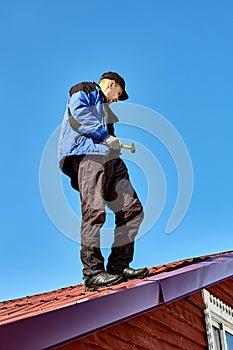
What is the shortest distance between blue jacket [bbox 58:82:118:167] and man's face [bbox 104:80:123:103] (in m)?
0.09

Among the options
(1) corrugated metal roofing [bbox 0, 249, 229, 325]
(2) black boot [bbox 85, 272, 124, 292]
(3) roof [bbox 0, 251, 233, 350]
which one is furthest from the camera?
(2) black boot [bbox 85, 272, 124, 292]

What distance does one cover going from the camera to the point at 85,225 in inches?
129

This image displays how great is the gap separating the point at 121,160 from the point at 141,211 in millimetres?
419

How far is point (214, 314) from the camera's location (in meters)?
4.88

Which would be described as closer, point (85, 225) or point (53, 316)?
point (53, 316)

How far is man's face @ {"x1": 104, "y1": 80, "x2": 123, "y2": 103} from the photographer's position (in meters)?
3.69

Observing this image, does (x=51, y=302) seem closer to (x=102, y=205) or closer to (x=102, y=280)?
(x=102, y=280)

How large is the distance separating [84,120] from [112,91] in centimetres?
46

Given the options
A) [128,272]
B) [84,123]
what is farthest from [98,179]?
[128,272]

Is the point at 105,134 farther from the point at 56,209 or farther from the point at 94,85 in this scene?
the point at 56,209

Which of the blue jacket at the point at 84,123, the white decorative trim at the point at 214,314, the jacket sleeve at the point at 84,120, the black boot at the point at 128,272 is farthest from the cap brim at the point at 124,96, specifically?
the white decorative trim at the point at 214,314

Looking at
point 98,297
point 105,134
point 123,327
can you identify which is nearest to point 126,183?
point 105,134

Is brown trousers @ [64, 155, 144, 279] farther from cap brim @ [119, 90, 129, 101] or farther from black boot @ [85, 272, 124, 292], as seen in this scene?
cap brim @ [119, 90, 129, 101]

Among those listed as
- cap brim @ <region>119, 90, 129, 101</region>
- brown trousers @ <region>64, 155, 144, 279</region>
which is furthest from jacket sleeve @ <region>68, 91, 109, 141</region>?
cap brim @ <region>119, 90, 129, 101</region>
